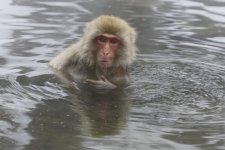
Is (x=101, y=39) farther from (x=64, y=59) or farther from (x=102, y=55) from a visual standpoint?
(x=64, y=59)

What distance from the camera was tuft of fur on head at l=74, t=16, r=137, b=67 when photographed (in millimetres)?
5770

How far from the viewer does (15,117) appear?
477 cm

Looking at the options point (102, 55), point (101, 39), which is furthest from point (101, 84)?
point (101, 39)

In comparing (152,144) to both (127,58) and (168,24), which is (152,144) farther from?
(168,24)

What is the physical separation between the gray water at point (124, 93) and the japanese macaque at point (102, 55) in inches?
6.7

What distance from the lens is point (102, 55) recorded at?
568cm

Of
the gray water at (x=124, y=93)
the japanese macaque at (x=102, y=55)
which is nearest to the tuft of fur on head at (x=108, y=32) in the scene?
the japanese macaque at (x=102, y=55)

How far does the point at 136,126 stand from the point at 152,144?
44cm

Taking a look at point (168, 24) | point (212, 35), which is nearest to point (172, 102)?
point (212, 35)

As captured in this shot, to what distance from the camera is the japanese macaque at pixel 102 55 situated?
19.0 ft

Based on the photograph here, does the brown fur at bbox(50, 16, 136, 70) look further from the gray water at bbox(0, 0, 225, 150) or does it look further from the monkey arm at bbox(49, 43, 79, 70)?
the gray water at bbox(0, 0, 225, 150)

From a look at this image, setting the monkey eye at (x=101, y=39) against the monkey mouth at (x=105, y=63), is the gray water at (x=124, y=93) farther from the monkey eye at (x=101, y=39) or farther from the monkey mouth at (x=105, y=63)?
the monkey eye at (x=101, y=39)

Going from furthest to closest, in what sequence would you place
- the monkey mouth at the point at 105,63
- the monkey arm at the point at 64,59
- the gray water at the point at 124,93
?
the monkey arm at the point at 64,59
the monkey mouth at the point at 105,63
the gray water at the point at 124,93

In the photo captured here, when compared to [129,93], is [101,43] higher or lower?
higher
